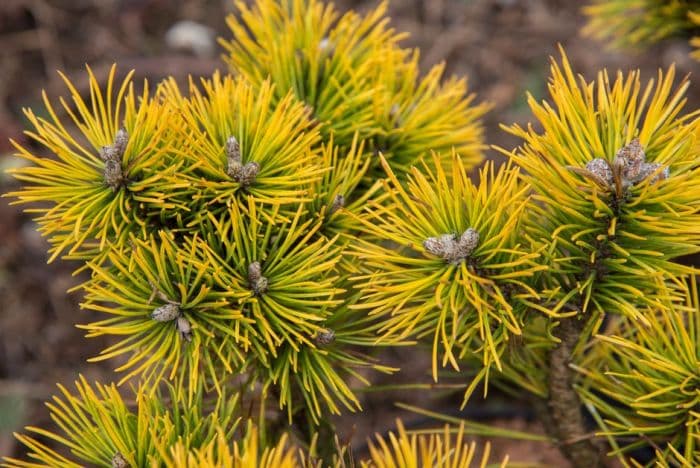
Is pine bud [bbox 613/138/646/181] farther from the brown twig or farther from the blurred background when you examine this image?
the blurred background

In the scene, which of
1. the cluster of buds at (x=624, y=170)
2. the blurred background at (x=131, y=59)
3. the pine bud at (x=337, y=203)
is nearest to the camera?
the cluster of buds at (x=624, y=170)

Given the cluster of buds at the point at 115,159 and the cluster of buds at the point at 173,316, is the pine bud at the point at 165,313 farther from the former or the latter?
the cluster of buds at the point at 115,159

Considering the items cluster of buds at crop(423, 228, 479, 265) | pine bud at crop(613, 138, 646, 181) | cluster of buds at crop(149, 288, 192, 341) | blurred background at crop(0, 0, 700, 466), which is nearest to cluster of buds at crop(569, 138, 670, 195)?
pine bud at crop(613, 138, 646, 181)

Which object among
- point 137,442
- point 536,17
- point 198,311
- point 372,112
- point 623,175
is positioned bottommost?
point 137,442

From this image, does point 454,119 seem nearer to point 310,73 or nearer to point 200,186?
point 310,73

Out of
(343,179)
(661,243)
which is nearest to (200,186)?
(343,179)

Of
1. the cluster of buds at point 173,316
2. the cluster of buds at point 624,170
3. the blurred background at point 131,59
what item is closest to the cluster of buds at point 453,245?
the cluster of buds at point 624,170
